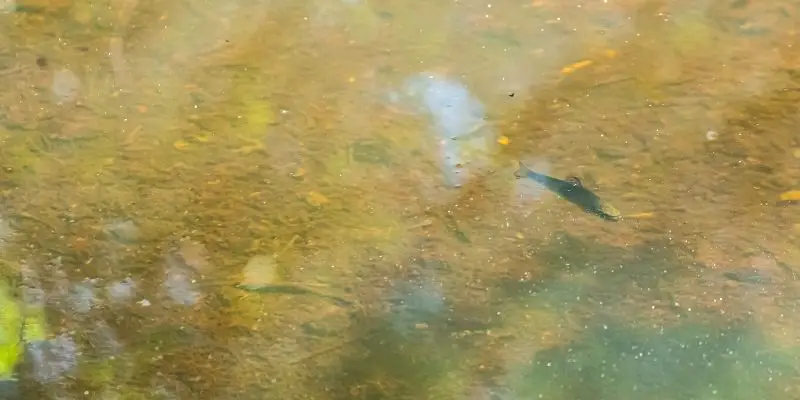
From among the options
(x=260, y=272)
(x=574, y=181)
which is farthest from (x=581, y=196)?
(x=260, y=272)

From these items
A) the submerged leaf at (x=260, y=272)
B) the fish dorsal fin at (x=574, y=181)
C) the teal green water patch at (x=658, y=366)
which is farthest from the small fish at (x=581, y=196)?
the submerged leaf at (x=260, y=272)

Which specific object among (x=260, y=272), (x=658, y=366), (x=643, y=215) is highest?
(x=643, y=215)

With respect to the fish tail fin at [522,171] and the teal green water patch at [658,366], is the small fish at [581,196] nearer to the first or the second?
the fish tail fin at [522,171]

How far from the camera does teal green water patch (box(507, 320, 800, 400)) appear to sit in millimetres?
1274

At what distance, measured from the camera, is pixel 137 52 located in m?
1.33

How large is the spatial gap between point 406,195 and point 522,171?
232mm

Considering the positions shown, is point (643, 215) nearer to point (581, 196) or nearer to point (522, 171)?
point (581, 196)

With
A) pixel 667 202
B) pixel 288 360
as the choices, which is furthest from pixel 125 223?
pixel 667 202

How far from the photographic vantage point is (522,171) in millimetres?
1294

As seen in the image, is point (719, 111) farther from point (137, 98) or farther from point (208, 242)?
point (137, 98)

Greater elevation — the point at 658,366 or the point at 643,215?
the point at 643,215

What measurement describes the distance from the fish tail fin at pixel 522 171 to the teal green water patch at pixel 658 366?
1.05 feet

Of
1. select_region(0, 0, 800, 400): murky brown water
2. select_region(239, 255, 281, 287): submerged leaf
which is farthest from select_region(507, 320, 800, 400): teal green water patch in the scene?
select_region(239, 255, 281, 287): submerged leaf

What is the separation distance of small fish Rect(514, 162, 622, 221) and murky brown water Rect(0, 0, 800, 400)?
0.02 metres
